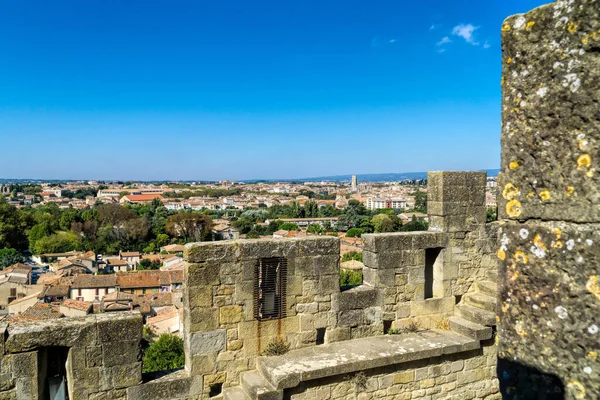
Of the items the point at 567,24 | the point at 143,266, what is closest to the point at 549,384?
the point at 567,24

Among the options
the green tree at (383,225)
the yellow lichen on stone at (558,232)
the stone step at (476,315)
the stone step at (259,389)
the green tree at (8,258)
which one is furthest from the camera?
the green tree at (383,225)

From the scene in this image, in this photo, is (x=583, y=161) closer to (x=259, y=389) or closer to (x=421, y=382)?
(x=259, y=389)

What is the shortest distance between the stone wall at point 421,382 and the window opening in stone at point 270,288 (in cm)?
85

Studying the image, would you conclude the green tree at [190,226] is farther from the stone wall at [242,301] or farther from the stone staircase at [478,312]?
the stone wall at [242,301]

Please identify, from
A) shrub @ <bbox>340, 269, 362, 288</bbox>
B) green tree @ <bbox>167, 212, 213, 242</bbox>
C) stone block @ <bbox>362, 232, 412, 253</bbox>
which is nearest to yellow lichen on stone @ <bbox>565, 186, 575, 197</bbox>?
stone block @ <bbox>362, 232, 412, 253</bbox>

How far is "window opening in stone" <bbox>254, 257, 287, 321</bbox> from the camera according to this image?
16.6 feet

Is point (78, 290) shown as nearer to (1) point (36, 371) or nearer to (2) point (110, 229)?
(2) point (110, 229)

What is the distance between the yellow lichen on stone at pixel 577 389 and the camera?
1447 millimetres

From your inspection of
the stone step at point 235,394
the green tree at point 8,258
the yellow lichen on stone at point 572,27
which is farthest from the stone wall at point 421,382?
the green tree at point 8,258

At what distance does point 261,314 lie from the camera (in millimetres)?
5086

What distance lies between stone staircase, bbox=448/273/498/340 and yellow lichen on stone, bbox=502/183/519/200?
4.49 m

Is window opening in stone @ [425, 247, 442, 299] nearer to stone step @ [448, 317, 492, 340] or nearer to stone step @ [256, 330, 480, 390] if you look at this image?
stone step @ [448, 317, 492, 340]

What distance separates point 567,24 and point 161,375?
15.6 ft

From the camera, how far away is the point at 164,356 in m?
21.2
